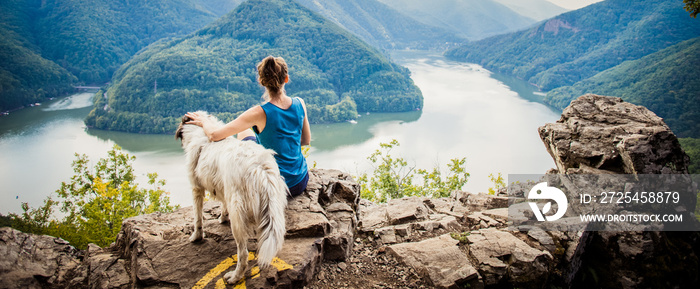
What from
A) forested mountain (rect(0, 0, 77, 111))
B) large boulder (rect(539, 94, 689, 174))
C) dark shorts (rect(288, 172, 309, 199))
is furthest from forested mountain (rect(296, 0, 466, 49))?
dark shorts (rect(288, 172, 309, 199))

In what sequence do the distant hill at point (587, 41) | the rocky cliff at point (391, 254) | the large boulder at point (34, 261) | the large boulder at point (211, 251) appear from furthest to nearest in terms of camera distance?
the distant hill at point (587, 41) < the large boulder at point (34, 261) < the rocky cliff at point (391, 254) < the large boulder at point (211, 251)

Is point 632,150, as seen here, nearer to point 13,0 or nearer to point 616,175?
point 616,175

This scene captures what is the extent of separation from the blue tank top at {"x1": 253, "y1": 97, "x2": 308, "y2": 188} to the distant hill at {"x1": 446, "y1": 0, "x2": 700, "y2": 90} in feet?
307

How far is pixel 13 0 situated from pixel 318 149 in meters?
99.1

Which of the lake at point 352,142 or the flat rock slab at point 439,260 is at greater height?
the flat rock slab at point 439,260

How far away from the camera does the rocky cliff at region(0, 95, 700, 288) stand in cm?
343

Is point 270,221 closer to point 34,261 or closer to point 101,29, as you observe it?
point 34,261

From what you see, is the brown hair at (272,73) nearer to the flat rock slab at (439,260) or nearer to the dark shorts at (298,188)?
the dark shorts at (298,188)

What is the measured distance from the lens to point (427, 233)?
178 inches

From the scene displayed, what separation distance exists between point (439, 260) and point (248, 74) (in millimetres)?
86464

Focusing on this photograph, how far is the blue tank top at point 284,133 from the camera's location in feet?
11.4

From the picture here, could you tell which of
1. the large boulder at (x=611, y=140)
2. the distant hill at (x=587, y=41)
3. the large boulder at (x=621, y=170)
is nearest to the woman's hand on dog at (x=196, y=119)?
the large boulder at (x=621, y=170)

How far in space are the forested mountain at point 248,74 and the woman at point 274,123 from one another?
195 feet

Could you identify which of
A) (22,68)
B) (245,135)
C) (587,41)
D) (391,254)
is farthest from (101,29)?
(587,41)
